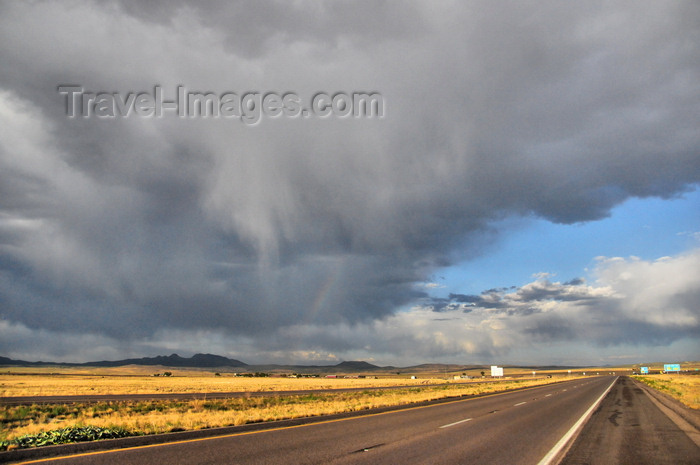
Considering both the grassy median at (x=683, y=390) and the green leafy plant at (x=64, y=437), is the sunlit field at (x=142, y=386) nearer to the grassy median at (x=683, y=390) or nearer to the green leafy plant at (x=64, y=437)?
the green leafy plant at (x=64, y=437)

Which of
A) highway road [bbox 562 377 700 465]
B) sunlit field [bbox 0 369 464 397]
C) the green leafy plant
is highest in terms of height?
the green leafy plant

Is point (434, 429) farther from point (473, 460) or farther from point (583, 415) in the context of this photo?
point (583, 415)

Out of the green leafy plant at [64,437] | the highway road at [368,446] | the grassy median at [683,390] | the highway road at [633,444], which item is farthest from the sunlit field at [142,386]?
the highway road at [633,444]

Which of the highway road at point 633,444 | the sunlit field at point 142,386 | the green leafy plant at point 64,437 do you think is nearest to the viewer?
the highway road at point 633,444

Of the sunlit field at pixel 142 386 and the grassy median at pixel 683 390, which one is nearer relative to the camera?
the grassy median at pixel 683 390

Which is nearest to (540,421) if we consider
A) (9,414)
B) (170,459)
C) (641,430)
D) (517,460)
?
(641,430)

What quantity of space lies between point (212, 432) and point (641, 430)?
14577 millimetres

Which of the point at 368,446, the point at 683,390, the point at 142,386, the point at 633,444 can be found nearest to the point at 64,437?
the point at 368,446

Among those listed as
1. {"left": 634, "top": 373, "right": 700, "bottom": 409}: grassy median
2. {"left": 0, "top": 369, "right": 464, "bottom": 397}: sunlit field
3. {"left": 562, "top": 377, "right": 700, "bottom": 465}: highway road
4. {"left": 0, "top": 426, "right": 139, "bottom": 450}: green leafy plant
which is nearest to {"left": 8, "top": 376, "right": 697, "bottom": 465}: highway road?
{"left": 562, "top": 377, "right": 700, "bottom": 465}: highway road

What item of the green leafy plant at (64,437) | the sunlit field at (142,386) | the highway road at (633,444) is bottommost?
the sunlit field at (142,386)

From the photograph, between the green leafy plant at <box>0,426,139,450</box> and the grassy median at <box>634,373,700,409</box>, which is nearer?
the green leafy plant at <box>0,426,139,450</box>

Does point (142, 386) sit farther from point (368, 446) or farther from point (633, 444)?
point (633, 444)

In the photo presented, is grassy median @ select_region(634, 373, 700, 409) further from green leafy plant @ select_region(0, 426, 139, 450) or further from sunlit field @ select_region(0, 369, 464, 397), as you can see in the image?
sunlit field @ select_region(0, 369, 464, 397)

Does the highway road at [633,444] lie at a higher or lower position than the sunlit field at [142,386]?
higher
